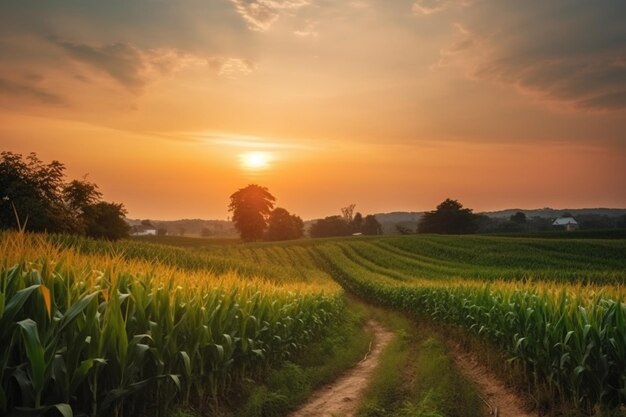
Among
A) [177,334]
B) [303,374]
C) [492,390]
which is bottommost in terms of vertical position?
[492,390]

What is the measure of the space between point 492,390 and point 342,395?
387cm

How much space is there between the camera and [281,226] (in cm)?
12762

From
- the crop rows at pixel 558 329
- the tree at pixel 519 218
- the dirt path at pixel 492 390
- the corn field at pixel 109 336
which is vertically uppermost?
the tree at pixel 519 218

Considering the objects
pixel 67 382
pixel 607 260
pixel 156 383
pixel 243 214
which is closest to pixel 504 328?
pixel 156 383

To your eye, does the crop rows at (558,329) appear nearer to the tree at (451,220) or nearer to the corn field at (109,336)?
the corn field at (109,336)

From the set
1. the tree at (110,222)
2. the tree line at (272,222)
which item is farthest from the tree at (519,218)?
the tree at (110,222)

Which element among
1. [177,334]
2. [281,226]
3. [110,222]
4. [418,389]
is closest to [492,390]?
[418,389]

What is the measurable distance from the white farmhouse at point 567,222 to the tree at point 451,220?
51.3 m

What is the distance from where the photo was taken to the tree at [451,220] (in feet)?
420

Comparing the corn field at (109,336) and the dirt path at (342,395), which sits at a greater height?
the corn field at (109,336)

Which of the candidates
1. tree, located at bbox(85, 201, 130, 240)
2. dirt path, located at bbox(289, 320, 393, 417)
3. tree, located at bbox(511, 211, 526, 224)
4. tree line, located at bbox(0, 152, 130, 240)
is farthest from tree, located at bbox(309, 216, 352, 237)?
dirt path, located at bbox(289, 320, 393, 417)

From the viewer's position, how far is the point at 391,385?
11.1 metres

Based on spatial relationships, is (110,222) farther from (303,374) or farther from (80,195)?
(303,374)

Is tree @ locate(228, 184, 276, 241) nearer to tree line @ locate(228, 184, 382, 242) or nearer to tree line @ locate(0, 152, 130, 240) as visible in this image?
tree line @ locate(228, 184, 382, 242)
